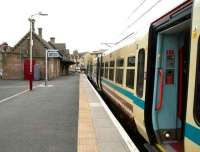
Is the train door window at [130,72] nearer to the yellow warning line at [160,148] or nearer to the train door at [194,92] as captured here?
the yellow warning line at [160,148]

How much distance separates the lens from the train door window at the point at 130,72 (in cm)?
962

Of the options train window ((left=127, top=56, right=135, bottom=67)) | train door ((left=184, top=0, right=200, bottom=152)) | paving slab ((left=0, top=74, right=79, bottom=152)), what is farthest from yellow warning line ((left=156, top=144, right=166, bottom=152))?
train window ((left=127, top=56, right=135, bottom=67))

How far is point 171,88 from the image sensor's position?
6.72 m

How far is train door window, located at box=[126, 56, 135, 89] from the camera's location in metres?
9.62

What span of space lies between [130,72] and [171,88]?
3530 mm

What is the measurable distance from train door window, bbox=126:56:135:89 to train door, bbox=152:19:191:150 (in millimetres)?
2759

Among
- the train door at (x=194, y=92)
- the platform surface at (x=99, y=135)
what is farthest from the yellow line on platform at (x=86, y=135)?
the train door at (x=194, y=92)

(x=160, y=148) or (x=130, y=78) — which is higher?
(x=130, y=78)

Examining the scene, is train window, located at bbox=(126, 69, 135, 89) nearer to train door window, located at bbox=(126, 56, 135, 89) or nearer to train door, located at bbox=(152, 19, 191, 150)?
train door window, located at bbox=(126, 56, 135, 89)

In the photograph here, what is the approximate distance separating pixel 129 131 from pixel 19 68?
46.3 metres

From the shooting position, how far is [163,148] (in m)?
6.51

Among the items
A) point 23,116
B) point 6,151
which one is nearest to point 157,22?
point 6,151

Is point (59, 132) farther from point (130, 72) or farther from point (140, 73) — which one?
point (140, 73)

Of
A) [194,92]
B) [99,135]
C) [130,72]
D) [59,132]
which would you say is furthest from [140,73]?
[194,92]
